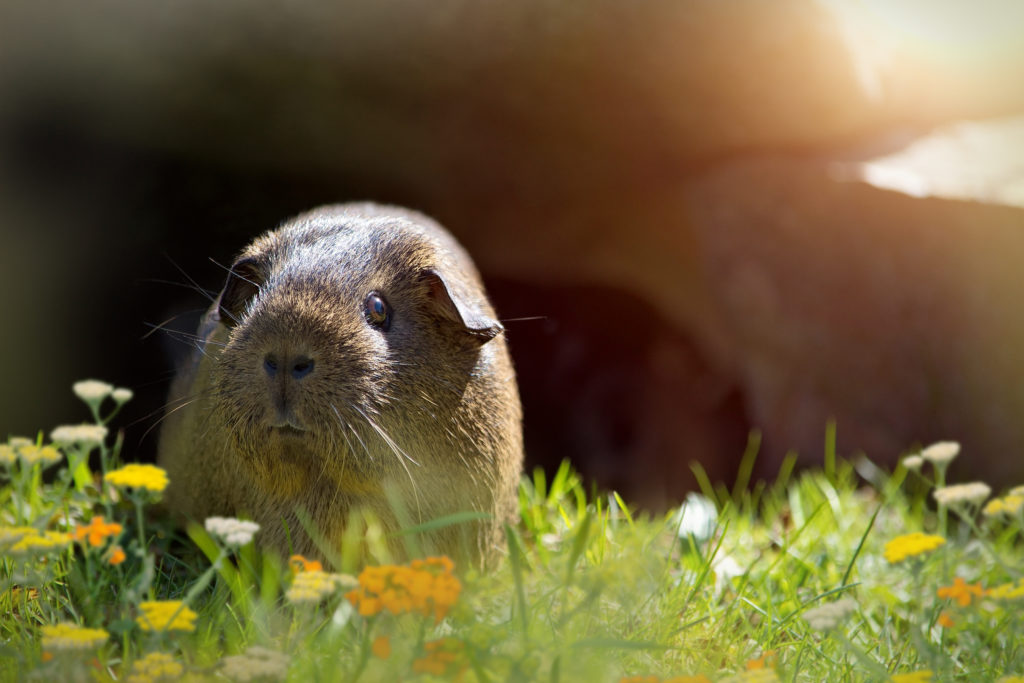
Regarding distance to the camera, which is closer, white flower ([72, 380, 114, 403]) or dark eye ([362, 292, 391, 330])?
white flower ([72, 380, 114, 403])

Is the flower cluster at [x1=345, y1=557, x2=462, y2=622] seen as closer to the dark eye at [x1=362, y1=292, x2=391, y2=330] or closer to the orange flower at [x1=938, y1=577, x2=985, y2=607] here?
the dark eye at [x1=362, y1=292, x2=391, y2=330]

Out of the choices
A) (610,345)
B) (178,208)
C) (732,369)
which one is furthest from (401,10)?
(732,369)

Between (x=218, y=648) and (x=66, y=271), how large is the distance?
11.4 feet

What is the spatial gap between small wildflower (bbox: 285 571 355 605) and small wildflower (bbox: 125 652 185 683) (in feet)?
0.96

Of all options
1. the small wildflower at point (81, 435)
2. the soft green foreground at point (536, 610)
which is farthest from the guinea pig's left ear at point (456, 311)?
the small wildflower at point (81, 435)

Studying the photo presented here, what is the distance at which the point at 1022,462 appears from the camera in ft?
17.9

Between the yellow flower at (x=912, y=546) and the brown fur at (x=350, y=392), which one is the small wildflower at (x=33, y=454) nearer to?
the brown fur at (x=350, y=392)

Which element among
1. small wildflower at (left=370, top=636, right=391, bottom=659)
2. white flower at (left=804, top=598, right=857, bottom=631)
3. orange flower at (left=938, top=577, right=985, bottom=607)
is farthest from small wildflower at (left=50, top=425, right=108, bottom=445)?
orange flower at (left=938, top=577, right=985, bottom=607)

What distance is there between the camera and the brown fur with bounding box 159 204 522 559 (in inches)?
110

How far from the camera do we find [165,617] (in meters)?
2.06

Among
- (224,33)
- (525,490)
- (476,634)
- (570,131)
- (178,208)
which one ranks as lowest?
(525,490)

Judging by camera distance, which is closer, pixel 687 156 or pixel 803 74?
pixel 803 74

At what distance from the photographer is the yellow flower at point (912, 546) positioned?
2.26m

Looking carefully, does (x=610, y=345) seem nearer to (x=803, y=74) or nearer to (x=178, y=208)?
(x=803, y=74)
